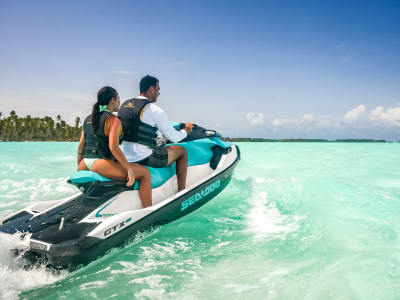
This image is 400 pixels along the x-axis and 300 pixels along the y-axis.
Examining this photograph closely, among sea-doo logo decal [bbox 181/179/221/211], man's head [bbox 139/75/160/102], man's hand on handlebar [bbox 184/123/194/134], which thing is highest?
man's head [bbox 139/75/160/102]

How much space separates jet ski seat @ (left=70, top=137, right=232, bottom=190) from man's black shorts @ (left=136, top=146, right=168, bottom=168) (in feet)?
0.33

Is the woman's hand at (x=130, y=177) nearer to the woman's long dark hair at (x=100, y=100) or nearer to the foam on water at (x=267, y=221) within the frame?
the woman's long dark hair at (x=100, y=100)

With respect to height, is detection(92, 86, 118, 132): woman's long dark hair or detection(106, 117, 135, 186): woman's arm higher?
detection(92, 86, 118, 132): woman's long dark hair

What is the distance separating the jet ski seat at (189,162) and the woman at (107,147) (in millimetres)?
99

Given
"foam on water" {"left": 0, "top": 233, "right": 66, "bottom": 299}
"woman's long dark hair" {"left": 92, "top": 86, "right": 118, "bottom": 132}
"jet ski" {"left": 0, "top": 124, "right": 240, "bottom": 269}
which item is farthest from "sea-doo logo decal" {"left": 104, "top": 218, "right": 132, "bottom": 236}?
"woman's long dark hair" {"left": 92, "top": 86, "right": 118, "bottom": 132}

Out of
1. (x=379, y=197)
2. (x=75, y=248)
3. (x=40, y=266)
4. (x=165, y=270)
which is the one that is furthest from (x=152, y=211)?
(x=379, y=197)

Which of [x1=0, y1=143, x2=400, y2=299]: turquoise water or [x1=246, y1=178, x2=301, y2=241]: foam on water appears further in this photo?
[x1=246, y1=178, x2=301, y2=241]: foam on water

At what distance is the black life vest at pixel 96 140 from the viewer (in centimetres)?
265

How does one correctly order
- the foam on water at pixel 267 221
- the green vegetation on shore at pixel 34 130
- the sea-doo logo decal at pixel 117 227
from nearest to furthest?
1. the sea-doo logo decal at pixel 117 227
2. the foam on water at pixel 267 221
3. the green vegetation on shore at pixel 34 130

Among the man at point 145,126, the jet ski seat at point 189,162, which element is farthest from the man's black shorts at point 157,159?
the jet ski seat at point 189,162

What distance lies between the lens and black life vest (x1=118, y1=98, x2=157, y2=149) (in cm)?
296

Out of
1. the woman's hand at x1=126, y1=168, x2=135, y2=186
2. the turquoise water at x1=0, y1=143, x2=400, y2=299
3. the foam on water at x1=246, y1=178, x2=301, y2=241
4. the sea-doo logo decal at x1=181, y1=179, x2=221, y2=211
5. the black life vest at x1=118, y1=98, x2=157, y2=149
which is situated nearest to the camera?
the turquoise water at x1=0, y1=143, x2=400, y2=299

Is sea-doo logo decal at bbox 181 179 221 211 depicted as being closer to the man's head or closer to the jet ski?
the jet ski

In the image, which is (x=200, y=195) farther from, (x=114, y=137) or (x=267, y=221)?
(x=114, y=137)
